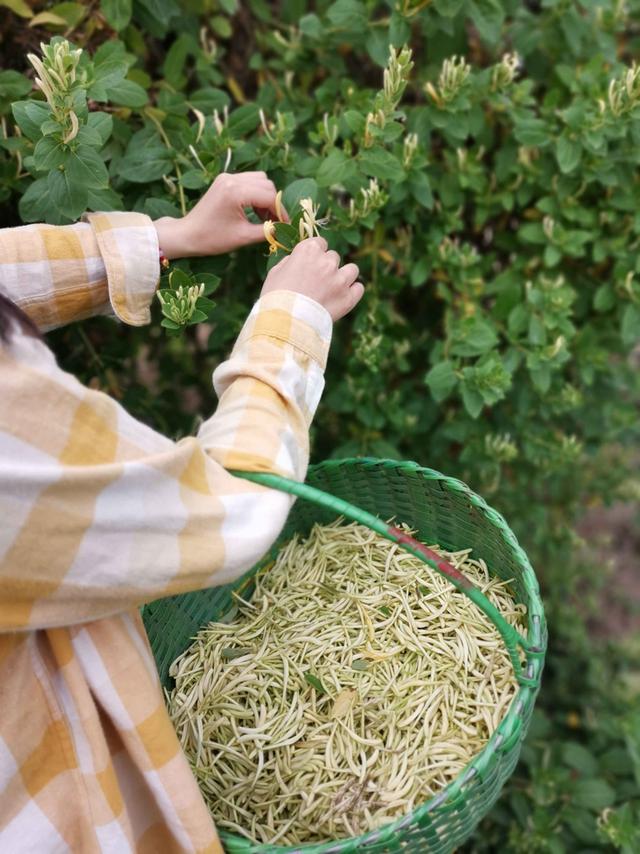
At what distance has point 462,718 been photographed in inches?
34.8

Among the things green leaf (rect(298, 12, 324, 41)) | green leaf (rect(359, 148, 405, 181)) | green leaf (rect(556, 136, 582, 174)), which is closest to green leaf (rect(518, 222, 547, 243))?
green leaf (rect(556, 136, 582, 174))

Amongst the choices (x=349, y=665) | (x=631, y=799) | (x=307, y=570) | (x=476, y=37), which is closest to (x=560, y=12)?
(x=476, y=37)

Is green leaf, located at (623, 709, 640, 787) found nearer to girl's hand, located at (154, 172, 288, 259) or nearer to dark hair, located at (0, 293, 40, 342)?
girl's hand, located at (154, 172, 288, 259)

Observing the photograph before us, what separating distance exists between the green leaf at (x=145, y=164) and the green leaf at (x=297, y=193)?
0.22 meters

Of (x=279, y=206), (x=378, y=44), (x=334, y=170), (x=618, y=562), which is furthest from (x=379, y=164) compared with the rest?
(x=618, y=562)

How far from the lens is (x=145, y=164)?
3.85 ft

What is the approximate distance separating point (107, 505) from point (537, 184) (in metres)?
1.07

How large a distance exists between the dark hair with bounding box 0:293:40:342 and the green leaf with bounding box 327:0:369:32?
0.83 m

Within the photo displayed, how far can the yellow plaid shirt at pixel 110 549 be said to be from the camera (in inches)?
26.6

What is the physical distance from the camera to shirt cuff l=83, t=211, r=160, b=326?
101 centimetres

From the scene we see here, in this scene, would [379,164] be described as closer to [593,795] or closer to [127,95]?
[127,95]

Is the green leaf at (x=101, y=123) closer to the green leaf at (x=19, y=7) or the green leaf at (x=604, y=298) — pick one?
the green leaf at (x=19, y=7)

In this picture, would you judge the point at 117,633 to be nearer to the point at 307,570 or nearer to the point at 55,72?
the point at 307,570

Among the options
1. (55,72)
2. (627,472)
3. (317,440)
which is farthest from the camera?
(627,472)
